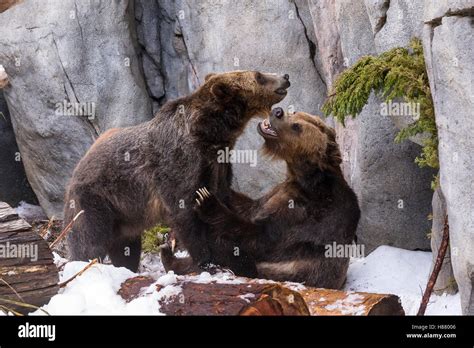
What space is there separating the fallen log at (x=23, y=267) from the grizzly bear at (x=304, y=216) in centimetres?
247

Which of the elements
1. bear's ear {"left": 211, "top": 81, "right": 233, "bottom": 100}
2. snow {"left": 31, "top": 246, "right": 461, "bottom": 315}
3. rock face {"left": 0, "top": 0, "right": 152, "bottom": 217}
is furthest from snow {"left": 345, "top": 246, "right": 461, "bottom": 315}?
rock face {"left": 0, "top": 0, "right": 152, "bottom": 217}

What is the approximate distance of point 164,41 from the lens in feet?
41.3

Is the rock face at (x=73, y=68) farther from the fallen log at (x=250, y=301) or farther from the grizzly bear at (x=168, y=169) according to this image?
the fallen log at (x=250, y=301)

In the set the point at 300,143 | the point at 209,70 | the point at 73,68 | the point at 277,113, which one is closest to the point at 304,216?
the point at 300,143

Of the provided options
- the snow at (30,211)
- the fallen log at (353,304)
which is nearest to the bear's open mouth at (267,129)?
the fallen log at (353,304)

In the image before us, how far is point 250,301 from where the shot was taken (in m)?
4.64

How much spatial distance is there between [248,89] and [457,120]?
234 centimetres

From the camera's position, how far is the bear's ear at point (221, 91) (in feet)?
23.9

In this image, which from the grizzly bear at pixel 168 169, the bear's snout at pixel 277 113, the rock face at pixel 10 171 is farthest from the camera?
the rock face at pixel 10 171

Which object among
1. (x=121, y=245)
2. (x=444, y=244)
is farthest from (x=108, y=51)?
(x=444, y=244)

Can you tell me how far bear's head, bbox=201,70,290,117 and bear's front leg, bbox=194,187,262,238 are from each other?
966 millimetres
